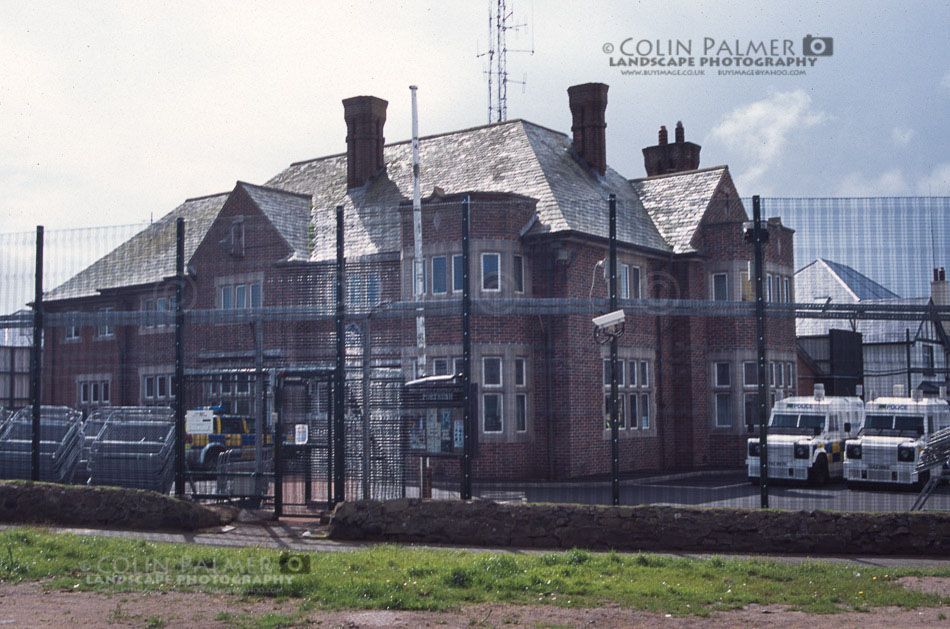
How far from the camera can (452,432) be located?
38.5 ft

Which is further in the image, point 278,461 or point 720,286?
point 720,286

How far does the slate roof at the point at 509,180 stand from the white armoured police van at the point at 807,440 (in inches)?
234

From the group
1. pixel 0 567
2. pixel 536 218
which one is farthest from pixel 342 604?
pixel 536 218

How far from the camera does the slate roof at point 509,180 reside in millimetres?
24422

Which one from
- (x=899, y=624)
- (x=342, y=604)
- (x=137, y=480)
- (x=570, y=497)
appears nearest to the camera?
(x=899, y=624)

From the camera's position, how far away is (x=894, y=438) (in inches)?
799

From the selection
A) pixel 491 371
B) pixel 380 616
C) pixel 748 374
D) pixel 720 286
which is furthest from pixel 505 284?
pixel 380 616

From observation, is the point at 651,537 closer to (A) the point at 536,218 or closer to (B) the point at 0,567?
(B) the point at 0,567

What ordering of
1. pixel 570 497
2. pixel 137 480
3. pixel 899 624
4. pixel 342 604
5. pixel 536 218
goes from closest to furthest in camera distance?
1. pixel 899 624
2. pixel 342 604
3. pixel 570 497
4. pixel 137 480
5. pixel 536 218

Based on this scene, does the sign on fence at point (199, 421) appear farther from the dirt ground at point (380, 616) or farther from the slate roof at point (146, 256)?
the dirt ground at point (380, 616)

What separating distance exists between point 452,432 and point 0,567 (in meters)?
5.18

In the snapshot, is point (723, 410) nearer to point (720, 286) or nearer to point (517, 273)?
point (720, 286)

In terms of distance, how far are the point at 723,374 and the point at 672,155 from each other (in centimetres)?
1188

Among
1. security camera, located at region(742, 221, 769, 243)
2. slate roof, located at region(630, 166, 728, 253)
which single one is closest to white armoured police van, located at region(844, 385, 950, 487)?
security camera, located at region(742, 221, 769, 243)
